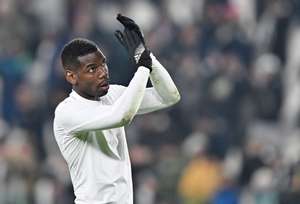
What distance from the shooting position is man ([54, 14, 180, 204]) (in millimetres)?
8461

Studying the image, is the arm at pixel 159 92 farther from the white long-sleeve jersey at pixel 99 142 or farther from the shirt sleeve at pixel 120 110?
the shirt sleeve at pixel 120 110

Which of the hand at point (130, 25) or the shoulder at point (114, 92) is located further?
the shoulder at point (114, 92)

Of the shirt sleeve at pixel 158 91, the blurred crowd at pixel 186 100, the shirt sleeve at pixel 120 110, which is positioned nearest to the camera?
the shirt sleeve at pixel 120 110

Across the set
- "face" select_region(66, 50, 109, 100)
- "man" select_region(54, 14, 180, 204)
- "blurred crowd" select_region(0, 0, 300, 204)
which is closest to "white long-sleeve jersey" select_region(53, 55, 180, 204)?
"man" select_region(54, 14, 180, 204)

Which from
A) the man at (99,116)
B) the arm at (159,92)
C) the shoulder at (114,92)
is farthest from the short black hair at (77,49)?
the arm at (159,92)

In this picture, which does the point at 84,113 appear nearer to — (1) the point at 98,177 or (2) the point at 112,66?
(1) the point at 98,177

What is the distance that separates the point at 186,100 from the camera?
17.9m

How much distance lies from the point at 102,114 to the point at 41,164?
29.4 ft

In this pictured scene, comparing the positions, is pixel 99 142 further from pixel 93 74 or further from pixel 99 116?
pixel 93 74

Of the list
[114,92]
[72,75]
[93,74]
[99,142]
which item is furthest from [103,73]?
[99,142]

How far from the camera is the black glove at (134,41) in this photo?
8.55 m

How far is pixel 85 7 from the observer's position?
66.1ft

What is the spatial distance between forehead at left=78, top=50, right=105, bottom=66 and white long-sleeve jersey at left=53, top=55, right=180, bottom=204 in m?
0.27

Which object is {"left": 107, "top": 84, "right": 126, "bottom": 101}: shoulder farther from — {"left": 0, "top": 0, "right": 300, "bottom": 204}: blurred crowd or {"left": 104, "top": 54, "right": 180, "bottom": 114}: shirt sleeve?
{"left": 0, "top": 0, "right": 300, "bottom": 204}: blurred crowd
